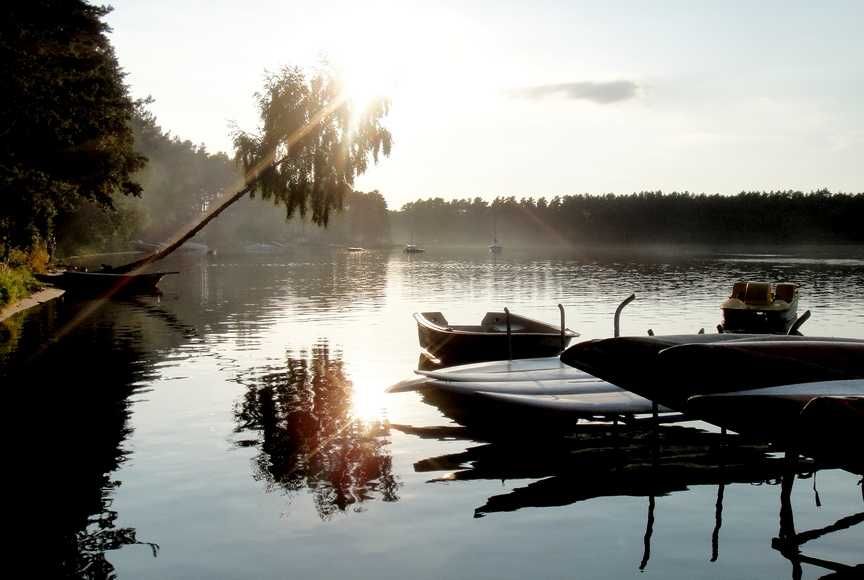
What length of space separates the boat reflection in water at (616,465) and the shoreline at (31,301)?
26930 millimetres

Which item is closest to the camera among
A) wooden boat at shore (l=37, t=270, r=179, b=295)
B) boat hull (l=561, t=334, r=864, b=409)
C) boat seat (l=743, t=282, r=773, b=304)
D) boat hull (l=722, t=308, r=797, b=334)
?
boat hull (l=561, t=334, r=864, b=409)

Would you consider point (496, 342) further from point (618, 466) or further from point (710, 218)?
point (710, 218)

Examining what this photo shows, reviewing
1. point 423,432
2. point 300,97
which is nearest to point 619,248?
point 300,97

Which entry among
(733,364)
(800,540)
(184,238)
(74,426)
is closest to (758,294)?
(733,364)

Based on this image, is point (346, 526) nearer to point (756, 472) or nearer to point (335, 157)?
point (756, 472)

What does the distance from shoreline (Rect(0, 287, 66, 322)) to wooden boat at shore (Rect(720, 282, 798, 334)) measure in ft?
91.9

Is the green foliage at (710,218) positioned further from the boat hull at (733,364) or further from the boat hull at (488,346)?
the boat hull at (733,364)

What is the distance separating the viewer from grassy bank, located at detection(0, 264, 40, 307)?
38.6 m

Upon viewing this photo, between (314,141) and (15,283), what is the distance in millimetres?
15681

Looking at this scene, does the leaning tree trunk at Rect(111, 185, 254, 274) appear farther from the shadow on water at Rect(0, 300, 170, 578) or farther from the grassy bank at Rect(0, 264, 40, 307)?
the shadow on water at Rect(0, 300, 170, 578)

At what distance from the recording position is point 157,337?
102 ft

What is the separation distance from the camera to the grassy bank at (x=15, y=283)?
38562 millimetres

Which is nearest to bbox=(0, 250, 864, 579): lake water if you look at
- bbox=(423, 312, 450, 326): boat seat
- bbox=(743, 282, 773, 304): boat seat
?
bbox=(423, 312, 450, 326): boat seat

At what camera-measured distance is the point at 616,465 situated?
45.2ft
